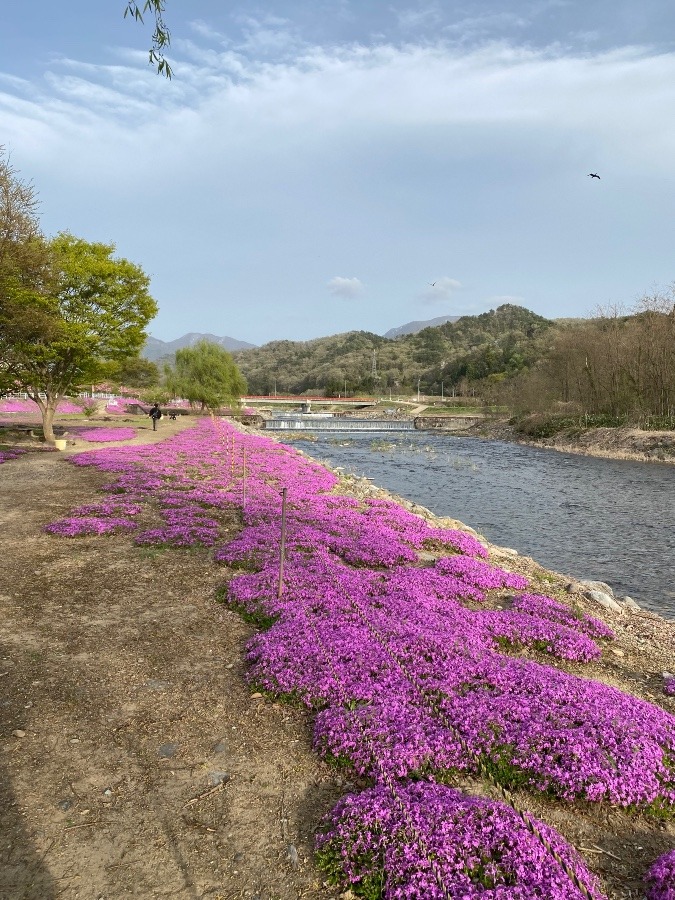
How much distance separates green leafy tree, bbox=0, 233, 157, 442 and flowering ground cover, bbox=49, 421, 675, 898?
17.0 meters

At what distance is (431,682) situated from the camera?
589 centimetres

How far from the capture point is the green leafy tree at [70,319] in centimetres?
2555

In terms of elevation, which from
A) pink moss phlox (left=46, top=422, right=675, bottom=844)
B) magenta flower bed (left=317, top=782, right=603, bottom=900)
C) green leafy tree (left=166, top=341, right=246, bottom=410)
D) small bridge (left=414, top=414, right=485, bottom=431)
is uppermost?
green leafy tree (left=166, top=341, right=246, bottom=410)

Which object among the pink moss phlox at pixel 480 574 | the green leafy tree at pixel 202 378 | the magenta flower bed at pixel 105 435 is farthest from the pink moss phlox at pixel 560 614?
the green leafy tree at pixel 202 378

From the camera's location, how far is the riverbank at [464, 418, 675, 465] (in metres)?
44.0

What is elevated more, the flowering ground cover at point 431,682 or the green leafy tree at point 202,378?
the green leafy tree at point 202,378

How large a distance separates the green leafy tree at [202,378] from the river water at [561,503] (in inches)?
1222

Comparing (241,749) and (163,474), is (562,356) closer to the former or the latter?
(163,474)

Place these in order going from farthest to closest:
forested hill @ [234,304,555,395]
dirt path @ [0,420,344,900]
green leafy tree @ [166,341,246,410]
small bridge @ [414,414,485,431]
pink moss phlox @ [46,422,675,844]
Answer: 1. forested hill @ [234,304,555,395]
2. small bridge @ [414,414,485,431]
3. green leafy tree @ [166,341,246,410]
4. pink moss phlox @ [46,422,675,844]
5. dirt path @ [0,420,344,900]

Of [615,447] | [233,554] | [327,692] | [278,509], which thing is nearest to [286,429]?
[615,447]

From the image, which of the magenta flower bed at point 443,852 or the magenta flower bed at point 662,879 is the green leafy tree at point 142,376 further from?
the magenta flower bed at point 662,879

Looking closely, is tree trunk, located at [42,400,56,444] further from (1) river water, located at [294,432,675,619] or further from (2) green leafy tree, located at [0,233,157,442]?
(1) river water, located at [294,432,675,619]

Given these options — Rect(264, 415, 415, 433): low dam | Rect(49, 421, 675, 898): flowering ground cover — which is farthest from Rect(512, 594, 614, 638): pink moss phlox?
Rect(264, 415, 415, 433): low dam

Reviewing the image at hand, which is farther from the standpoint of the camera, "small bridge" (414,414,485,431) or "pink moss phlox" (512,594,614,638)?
"small bridge" (414,414,485,431)
